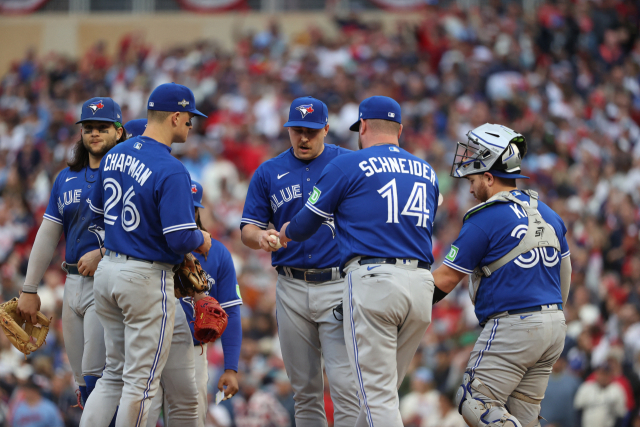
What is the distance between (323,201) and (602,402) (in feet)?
18.3

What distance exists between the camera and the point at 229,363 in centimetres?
570

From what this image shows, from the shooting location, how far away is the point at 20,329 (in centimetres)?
518

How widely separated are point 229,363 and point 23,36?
1906cm

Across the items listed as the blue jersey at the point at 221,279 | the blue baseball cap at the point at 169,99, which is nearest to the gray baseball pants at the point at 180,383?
the blue jersey at the point at 221,279

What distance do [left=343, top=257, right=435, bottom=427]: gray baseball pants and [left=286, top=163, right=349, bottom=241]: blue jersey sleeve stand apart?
15.5 inches

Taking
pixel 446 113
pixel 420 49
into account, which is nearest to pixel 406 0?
pixel 420 49

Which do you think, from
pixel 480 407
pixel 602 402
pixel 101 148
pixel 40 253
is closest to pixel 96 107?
pixel 101 148

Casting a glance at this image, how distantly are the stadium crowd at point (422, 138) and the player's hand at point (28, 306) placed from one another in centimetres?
326

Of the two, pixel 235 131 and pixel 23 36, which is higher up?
pixel 23 36

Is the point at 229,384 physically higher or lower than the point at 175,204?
lower

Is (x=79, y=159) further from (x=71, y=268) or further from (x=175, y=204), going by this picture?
(x=175, y=204)

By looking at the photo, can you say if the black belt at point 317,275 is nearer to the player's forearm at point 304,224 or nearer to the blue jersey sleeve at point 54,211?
the player's forearm at point 304,224

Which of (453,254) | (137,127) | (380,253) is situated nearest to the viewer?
(380,253)

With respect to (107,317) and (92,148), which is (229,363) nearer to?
(107,317)
